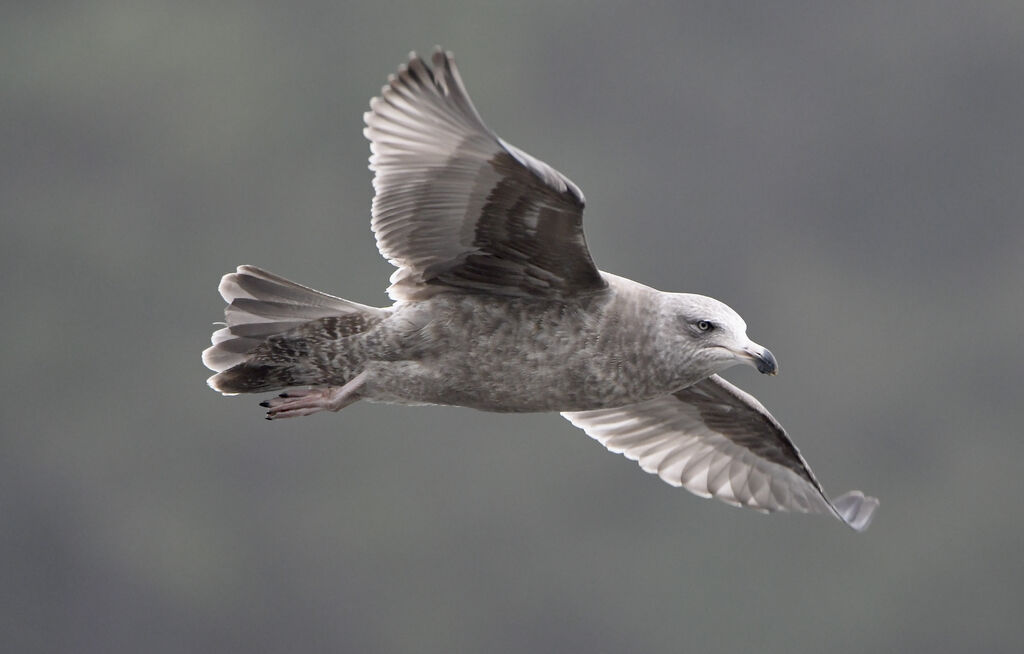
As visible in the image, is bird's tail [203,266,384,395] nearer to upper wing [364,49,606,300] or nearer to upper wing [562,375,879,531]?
upper wing [364,49,606,300]

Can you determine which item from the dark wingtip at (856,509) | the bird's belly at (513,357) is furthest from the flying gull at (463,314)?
the dark wingtip at (856,509)

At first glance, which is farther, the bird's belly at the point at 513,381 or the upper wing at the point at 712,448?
the upper wing at the point at 712,448

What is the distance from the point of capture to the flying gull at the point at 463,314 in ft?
22.3

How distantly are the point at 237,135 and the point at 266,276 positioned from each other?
37716 millimetres

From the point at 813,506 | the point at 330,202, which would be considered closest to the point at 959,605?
the point at 330,202

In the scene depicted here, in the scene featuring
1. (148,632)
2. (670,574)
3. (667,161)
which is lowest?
(148,632)

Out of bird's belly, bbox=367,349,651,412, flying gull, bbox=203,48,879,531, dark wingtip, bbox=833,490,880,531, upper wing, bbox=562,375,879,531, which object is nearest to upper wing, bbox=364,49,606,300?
flying gull, bbox=203,48,879,531

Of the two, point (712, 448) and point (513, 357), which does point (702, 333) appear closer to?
point (513, 357)

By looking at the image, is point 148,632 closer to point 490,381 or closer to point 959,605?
point 959,605

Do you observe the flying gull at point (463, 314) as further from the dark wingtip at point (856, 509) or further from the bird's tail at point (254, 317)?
the dark wingtip at point (856, 509)

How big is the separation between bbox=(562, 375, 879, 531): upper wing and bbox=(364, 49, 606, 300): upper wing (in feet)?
5.57

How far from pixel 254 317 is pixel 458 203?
3.53 feet

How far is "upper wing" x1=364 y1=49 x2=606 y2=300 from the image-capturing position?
6.64 meters

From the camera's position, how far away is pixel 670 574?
35438 mm
